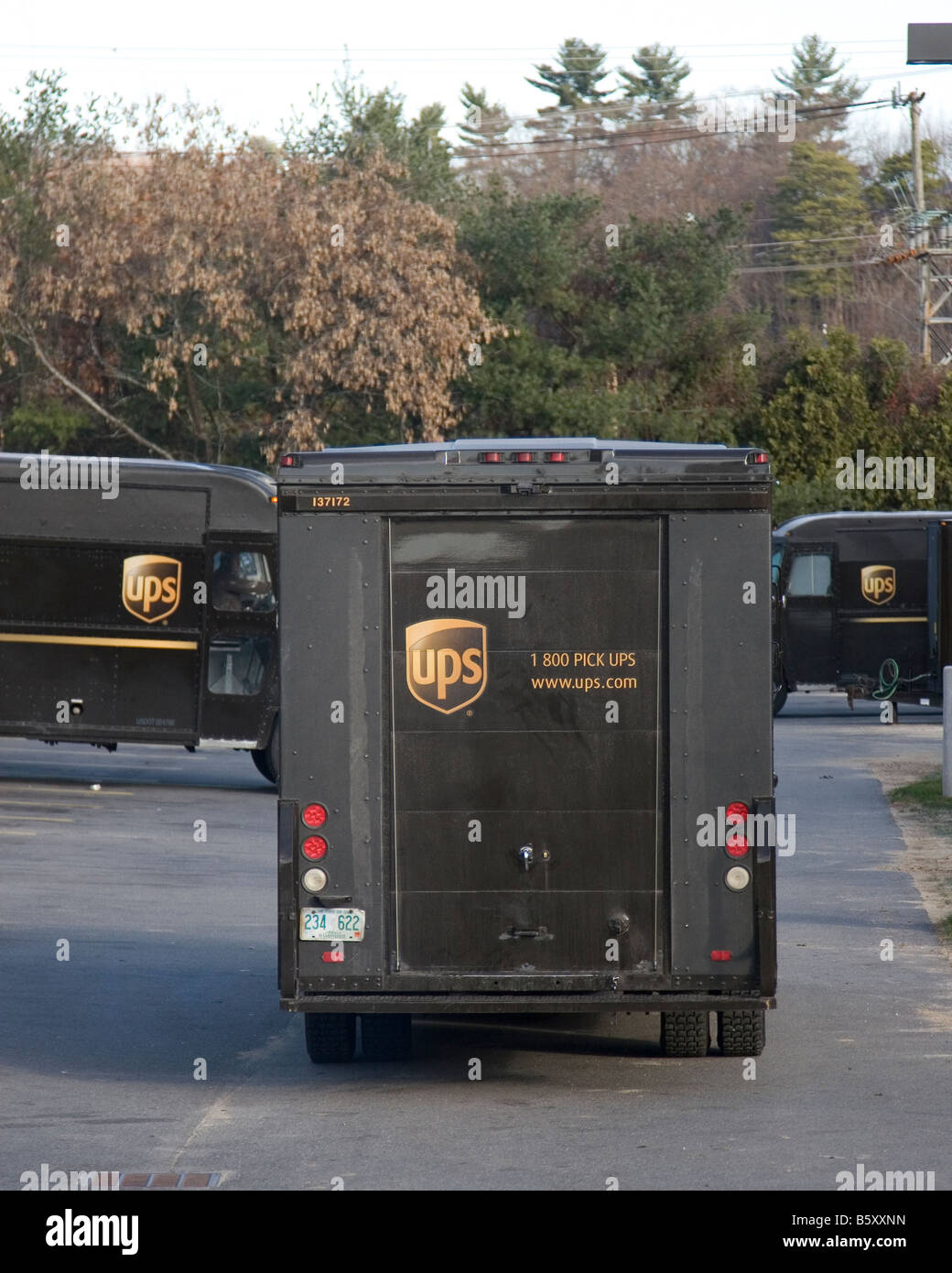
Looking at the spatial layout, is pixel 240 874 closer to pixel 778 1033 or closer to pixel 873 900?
pixel 873 900

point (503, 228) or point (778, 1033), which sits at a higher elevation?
point (503, 228)

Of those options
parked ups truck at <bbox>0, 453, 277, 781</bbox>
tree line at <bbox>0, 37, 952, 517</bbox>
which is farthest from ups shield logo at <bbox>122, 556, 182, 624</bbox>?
tree line at <bbox>0, 37, 952, 517</bbox>

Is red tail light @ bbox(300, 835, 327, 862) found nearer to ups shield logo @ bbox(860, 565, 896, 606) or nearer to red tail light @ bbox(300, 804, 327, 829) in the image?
red tail light @ bbox(300, 804, 327, 829)

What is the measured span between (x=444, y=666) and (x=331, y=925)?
4.06 feet

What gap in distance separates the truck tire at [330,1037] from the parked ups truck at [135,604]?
11243 millimetres

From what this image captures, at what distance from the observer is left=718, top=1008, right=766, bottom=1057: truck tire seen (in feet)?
27.5

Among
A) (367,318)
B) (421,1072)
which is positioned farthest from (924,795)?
(367,318)

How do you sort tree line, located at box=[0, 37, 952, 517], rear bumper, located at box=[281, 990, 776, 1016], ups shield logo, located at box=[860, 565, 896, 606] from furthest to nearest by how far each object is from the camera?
tree line, located at box=[0, 37, 952, 517] < ups shield logo, located at box=[860, 565, 896, 606] < rear bumper, located at box=[281, 990, 776, 1016]

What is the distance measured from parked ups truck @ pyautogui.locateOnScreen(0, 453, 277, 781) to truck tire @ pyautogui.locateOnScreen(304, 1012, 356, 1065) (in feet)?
36.9

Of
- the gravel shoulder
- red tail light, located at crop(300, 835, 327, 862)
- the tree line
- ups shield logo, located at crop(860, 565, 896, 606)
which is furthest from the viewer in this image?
the tree line

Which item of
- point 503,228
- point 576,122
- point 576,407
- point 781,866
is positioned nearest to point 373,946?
point 781,866

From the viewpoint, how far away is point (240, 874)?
14.3 meters

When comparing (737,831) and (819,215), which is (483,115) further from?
(737,831)

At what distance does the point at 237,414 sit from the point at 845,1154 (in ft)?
119
